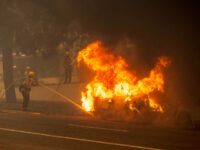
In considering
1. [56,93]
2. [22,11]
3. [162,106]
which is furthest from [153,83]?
[56,93]

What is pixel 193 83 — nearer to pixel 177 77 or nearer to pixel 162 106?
pixel 177 77

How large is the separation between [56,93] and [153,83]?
10.3m

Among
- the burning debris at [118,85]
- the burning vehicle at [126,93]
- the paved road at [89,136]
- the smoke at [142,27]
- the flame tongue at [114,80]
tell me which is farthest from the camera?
the smoke at [142,27]

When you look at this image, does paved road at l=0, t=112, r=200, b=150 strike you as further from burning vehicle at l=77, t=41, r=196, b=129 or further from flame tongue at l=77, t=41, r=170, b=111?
flame tongue at l=77, t=41, r=170, b=111

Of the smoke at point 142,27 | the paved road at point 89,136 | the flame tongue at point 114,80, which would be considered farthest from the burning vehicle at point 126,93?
the paved road at point 89,136

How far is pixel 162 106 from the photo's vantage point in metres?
11.6

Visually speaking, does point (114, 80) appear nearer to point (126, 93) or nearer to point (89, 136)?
point (126, 93)

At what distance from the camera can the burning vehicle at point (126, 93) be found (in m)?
11.8

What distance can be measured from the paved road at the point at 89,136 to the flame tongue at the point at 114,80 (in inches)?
65.0

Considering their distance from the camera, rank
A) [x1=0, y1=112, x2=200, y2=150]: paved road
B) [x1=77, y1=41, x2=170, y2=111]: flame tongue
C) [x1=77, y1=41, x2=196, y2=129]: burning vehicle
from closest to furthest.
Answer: [x1=0, y1=112, x2=200, y2=150]: paved road
[x1=77, y1=41, x2=196, y2=129]: burning vehicle
[x1=77, y1=41, x2=170, y2=111]: flame tongue

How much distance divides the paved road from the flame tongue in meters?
1.65

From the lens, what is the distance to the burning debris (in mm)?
12008

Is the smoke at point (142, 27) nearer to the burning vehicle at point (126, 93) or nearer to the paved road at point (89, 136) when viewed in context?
the burning vehicle at point (126, 93)

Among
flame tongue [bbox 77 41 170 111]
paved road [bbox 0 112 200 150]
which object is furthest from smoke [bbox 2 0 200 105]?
paved road [bbox 0 112 200 150]
